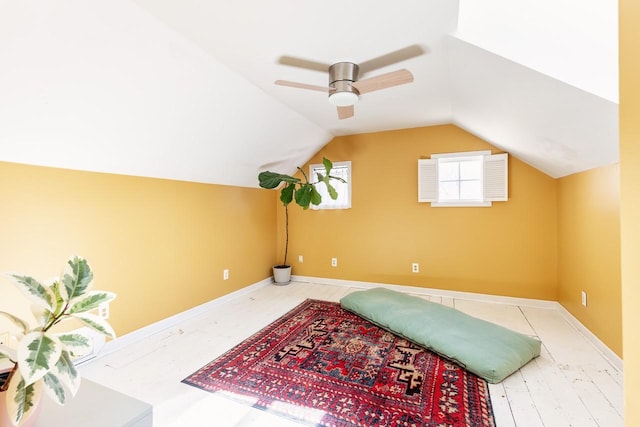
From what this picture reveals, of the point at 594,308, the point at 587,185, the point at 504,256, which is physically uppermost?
A: the point at 587,185

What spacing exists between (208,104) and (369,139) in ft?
7.69

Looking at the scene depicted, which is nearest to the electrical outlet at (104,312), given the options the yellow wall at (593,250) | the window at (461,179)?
the window at (461,179)

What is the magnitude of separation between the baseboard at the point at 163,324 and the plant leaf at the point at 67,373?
2051 mm

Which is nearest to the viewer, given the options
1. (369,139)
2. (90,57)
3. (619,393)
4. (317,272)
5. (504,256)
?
(90,57)

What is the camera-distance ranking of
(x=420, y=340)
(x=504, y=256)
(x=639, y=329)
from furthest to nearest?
(x=504, y=256)
(x=420, y=340)
(x=639, y=329)

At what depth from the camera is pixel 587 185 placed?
8.21 ft

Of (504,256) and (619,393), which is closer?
(619,393)

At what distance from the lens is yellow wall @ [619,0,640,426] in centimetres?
81

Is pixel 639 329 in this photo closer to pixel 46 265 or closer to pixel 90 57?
pixel 90 57

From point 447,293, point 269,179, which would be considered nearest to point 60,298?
point 269,179

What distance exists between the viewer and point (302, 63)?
215 centimetres

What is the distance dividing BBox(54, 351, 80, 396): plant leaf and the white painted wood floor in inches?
47.0

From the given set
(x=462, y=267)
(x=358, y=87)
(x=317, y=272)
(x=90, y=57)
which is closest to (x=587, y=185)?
(x=462, y=267)

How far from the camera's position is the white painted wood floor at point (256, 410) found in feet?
5.24
